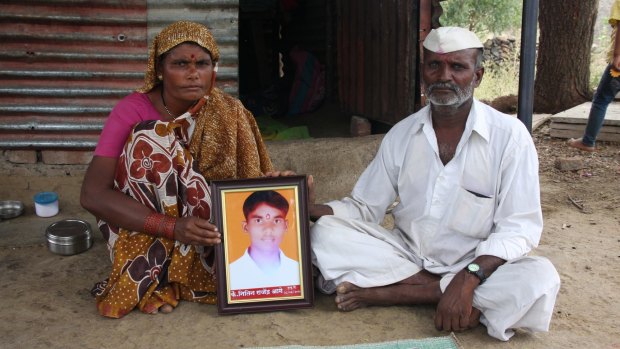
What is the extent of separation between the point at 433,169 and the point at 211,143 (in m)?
1.02

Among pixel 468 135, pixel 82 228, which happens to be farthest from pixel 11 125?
pixel 468 135

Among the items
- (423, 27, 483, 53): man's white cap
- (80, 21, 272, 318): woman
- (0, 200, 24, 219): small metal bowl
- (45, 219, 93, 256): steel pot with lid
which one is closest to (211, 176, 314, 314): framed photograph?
(80, 21, 272, 318): woman

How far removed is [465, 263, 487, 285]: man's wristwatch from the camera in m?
2.53

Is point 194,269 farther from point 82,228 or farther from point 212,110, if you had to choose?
point 82,228

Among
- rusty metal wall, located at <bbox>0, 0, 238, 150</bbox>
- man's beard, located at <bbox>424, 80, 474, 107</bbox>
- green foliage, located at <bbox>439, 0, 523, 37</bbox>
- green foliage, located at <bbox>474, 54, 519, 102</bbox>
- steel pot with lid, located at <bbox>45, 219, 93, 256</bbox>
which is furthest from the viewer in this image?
green foliage, located at <bbox>439, 0, 523, 37</bbox>

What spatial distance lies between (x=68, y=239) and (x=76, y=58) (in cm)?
148

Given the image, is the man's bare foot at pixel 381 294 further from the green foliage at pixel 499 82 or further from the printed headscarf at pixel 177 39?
the green foliage at pixel 499 82

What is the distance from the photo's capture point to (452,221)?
2732 millimetres

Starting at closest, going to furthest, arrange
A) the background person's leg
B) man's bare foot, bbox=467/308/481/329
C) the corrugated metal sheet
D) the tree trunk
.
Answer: man's bare foot, bbox=467/308/481/329 < the corrugated metal sheet < the background person's leg < the tree trunk

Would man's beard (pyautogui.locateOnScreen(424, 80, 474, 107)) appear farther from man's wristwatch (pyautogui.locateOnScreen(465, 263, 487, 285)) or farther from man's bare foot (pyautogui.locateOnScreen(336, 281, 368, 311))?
man's bare foot (pyautogui.locateOnScreen(336, 281, 368, 311))

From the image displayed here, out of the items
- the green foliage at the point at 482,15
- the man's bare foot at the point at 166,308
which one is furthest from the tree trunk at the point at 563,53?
the green foliage at the point at 482,15

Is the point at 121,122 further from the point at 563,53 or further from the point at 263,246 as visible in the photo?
the point at 563,53

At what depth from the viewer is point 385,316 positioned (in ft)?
9.11

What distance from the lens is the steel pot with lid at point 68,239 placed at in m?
3.54
